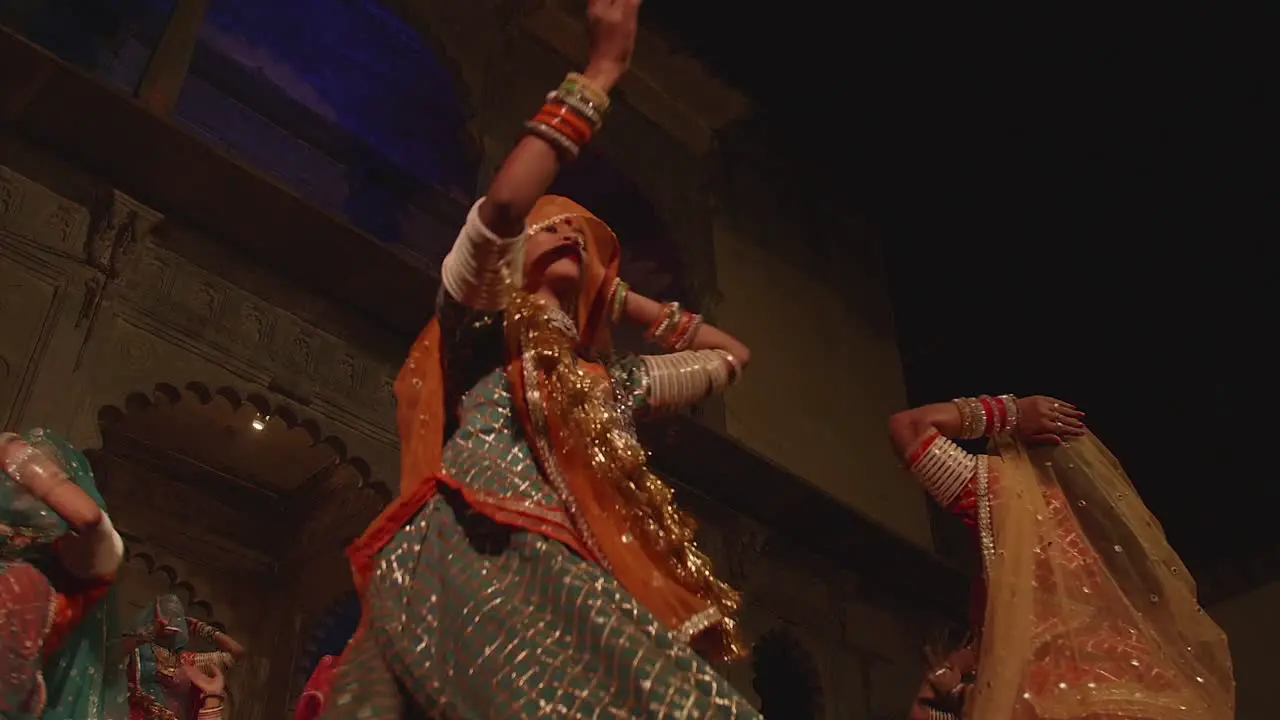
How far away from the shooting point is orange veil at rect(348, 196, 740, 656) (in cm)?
182

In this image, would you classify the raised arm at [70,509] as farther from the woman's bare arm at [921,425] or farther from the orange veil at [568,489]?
the woman's bare arm at [921,425]

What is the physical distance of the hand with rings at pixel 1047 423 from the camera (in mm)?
3049

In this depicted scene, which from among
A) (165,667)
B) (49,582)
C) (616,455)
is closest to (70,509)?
(49,582)

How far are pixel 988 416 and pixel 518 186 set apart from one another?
1.79 metres

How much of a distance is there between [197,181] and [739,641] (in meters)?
3.16

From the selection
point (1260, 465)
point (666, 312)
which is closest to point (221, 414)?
point (666, 312)

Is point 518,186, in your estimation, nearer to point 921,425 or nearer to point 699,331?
point 699,331

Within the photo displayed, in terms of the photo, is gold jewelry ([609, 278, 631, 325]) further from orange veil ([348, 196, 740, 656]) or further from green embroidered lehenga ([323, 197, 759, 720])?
green embroidered lehenga ([323, 197, 759, 720])

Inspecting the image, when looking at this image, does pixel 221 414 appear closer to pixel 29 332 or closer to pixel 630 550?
pixel 29 332

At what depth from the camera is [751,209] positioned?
26.2ft

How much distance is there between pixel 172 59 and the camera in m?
4.56

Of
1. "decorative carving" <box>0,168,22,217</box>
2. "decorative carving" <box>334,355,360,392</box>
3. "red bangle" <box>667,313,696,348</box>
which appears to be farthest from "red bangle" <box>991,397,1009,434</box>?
"decorative carving" <box>0,168,22,217</box>

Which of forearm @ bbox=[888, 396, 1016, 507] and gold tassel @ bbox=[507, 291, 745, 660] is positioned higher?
forearm @ bbox=[888, 396, 1016, 507]

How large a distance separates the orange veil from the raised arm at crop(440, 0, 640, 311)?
120 mm
